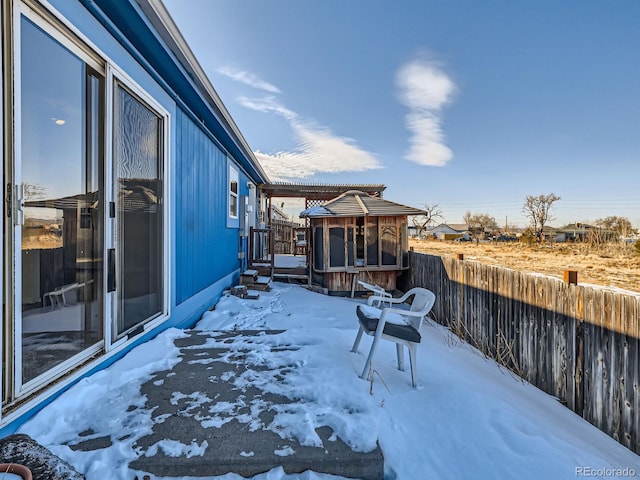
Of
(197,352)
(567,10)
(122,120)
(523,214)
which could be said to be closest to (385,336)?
(197,352)

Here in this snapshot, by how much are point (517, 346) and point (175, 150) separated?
4.48m

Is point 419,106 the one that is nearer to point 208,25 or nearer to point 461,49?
point 461,49

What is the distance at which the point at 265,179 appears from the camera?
9352 mm

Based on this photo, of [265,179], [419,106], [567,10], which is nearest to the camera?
[567,10]

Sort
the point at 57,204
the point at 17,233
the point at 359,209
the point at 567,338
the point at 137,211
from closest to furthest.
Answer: the point at 17,233
the point at 57,204
the point at 137,211
the point at 567,338
the point at 359,209

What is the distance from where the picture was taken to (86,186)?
196 cm

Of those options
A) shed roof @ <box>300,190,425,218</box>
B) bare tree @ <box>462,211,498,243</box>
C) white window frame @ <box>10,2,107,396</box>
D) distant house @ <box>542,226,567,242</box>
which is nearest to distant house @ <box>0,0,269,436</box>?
white window frame @ <box>10,2,107,396</box>

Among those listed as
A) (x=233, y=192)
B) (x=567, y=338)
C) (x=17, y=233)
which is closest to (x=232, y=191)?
(x=233, y=192)

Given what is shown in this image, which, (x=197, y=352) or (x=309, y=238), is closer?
(x=197, y=352)

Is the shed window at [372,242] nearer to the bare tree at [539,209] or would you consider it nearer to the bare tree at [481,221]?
the bare tree at [539,209]

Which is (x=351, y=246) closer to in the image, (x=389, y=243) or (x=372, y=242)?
(x=372, y=242)

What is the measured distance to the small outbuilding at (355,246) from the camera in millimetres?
7324

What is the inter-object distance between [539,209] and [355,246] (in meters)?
29.8

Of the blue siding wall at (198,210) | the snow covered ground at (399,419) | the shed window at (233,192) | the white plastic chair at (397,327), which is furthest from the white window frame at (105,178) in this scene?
the shed window at (233,192)
